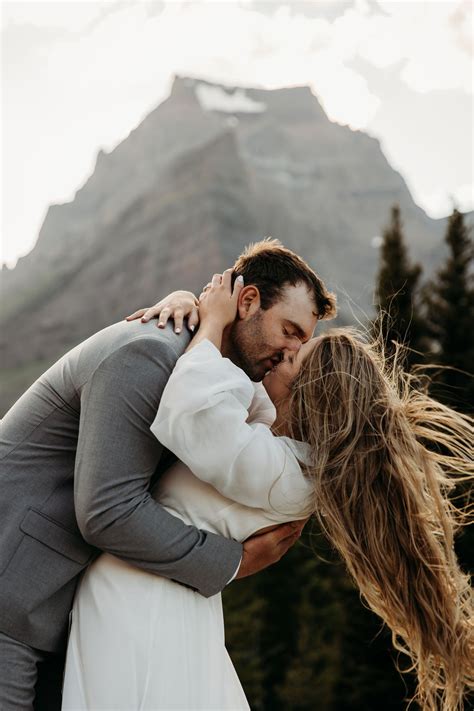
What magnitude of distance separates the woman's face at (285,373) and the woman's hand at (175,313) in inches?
18.5

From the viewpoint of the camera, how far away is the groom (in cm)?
321

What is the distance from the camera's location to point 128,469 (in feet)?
10.6

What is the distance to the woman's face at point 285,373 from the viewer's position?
396cm

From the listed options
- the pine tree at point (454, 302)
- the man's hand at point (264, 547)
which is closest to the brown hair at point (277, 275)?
the man's hand at point (264, 547)

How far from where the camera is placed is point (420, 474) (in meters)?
3.77

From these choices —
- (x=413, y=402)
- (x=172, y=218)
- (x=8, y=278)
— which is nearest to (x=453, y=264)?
(x=413, y=402)

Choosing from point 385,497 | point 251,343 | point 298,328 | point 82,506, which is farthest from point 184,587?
point 298,328

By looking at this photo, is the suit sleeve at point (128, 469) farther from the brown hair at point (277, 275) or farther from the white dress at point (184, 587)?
the brown hair at point (277, 275)

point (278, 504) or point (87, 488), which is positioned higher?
point (87, 488)

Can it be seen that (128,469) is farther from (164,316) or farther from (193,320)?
(193,320)

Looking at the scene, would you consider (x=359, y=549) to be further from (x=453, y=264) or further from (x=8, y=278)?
(x=8, y=278)

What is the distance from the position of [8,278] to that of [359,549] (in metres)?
165

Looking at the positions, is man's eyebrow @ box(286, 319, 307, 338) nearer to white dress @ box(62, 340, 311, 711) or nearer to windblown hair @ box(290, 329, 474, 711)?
windblown hair @ box(290, 329, 474, 711)

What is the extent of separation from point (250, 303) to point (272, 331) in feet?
0.56
